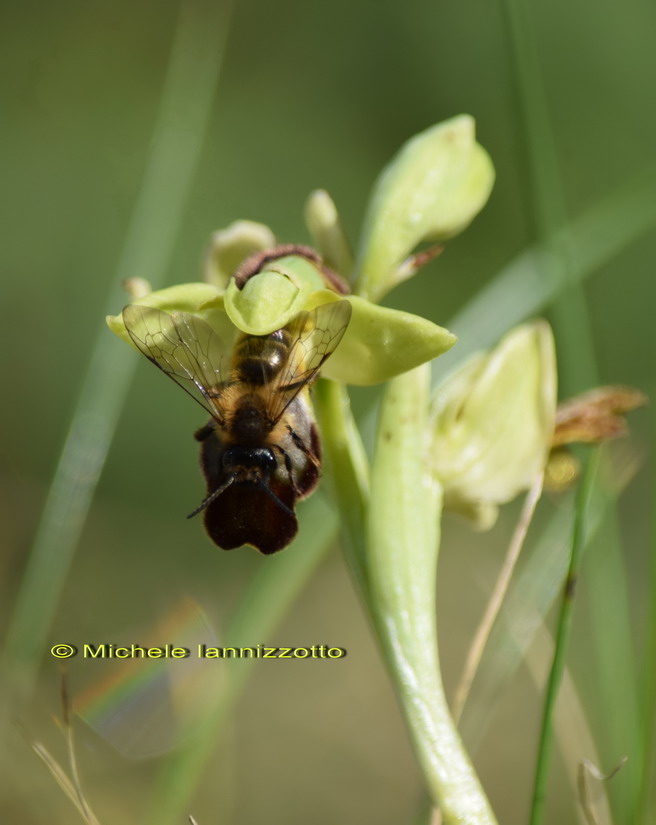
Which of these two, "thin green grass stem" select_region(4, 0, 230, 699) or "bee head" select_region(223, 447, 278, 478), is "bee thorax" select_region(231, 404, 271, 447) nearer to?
"bee head" select_region(223, 447, 278, 478)

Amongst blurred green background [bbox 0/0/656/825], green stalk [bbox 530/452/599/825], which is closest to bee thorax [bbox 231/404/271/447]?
green stalk [bbox 530/452/599/825]

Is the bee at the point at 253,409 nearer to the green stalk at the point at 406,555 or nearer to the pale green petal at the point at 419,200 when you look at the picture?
the green stalk at the point at 406,555

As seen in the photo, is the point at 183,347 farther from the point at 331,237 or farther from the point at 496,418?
the point at 496,418

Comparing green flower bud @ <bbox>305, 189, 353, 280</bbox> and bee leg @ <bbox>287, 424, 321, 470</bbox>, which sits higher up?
green flower bud @ <bbox>305, 189, 353, 280</bbox>

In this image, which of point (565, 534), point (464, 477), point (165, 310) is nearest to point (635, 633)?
point (565, 534)

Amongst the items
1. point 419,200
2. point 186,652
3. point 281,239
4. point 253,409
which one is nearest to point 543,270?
point 419,200

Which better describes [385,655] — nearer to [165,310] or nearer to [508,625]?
[508,625]

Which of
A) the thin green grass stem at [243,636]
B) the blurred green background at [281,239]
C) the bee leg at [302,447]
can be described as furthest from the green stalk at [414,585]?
the blurred green background at [281,239]
